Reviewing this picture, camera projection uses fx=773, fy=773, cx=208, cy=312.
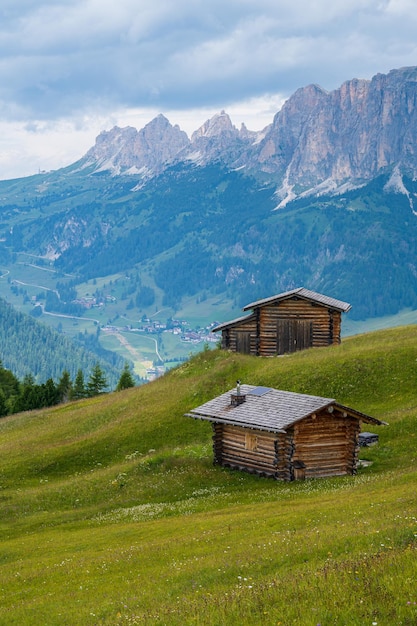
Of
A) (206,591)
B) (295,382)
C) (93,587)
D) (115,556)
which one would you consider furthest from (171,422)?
(206,591)

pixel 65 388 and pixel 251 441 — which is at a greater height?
pixel 251 441

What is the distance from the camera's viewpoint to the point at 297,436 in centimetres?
4153

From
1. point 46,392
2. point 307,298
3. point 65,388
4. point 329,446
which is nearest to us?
point 329,446

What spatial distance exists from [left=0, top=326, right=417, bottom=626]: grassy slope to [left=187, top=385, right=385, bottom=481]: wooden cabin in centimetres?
130

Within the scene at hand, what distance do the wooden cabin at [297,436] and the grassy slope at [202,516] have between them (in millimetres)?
1295

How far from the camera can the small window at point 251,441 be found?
4303 cm

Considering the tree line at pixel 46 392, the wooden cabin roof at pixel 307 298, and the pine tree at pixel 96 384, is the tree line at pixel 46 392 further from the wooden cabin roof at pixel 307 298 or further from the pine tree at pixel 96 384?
the wooden cabin roof at pixel 307 298

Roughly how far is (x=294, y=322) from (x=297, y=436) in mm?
32470

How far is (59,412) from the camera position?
252 feet

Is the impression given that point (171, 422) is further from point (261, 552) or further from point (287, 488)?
point (261, 552)

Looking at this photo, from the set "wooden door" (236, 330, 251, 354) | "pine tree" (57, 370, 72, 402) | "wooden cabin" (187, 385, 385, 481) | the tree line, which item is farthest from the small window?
"pine tree" (57, 370, 72, 402)

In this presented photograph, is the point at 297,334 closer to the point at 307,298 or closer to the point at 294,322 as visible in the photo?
the point at 294,322

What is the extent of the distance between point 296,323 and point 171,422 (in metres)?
20.6

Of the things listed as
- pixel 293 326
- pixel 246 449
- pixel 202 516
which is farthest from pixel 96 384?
pixel 202 516
